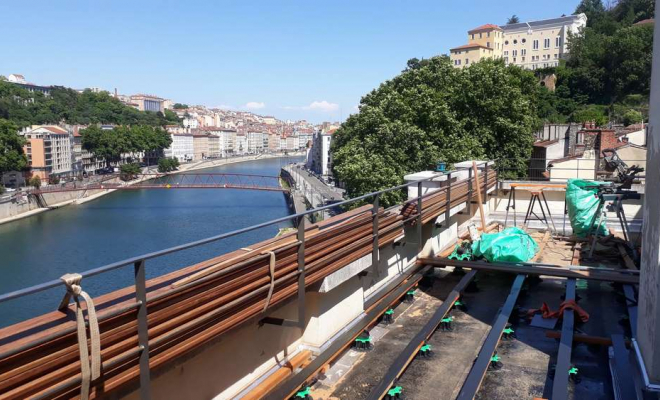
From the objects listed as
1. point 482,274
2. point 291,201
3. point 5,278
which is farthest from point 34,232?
point 482,274

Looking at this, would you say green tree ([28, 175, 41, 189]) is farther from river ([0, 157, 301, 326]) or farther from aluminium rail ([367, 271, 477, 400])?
aluminium rail ([367, 271, 477, 400])

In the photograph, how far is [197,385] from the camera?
8.79ft

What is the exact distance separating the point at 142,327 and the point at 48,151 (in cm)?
8690

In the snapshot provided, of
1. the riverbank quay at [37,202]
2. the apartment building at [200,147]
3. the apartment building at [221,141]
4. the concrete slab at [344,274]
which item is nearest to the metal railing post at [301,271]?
the concrete slab at [344,274]

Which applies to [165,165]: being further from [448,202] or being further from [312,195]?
[448,202]

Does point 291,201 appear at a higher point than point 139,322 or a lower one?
lower

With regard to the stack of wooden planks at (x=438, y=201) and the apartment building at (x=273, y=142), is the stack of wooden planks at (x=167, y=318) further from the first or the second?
the apartment building at (x=273, y=142)

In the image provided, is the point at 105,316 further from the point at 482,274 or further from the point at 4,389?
the point at 482,274

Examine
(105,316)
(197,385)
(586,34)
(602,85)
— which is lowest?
(197,385)

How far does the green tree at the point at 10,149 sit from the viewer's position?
64625 mm

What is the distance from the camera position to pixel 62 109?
11125cm

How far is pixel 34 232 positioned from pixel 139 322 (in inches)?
2130

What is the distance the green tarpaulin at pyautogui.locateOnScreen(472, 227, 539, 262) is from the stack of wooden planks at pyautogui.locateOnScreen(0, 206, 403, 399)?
242 cm

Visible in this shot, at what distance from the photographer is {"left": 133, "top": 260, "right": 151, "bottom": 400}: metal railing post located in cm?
206
